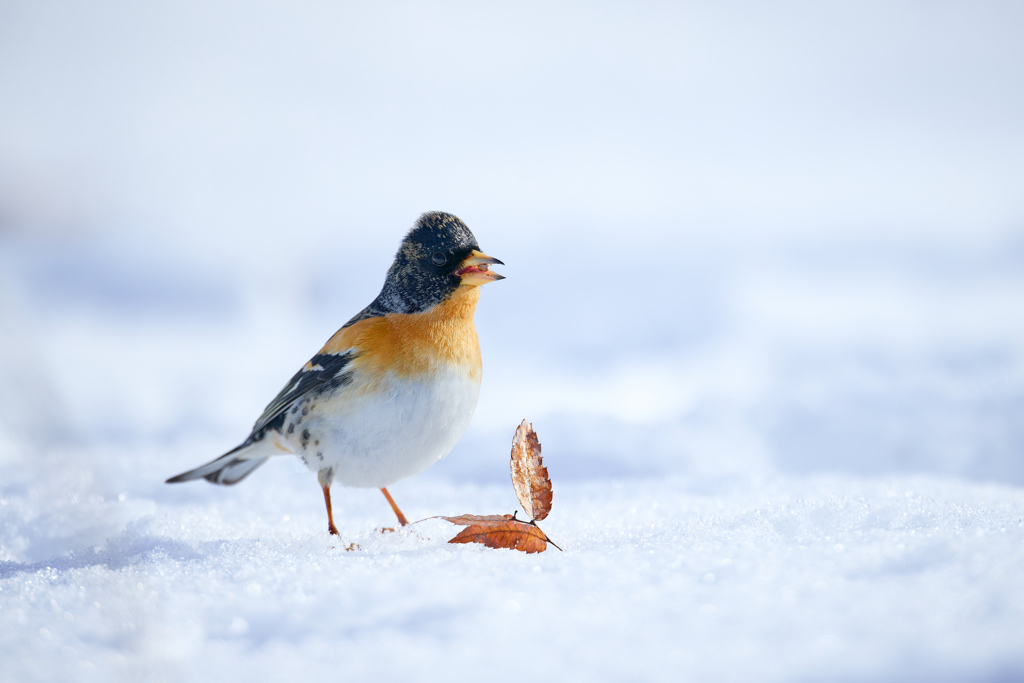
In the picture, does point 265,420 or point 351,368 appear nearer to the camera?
point 351,368

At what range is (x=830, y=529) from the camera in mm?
2395

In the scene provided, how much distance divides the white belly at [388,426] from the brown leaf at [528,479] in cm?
38

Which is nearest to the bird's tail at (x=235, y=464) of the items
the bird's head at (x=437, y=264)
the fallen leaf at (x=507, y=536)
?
the bird's head at (x=437, y=264)

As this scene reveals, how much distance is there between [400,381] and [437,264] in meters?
0.56

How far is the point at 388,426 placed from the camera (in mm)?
2740

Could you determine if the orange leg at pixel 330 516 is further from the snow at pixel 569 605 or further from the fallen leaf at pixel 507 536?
the fallen leaf at pixel 507 536

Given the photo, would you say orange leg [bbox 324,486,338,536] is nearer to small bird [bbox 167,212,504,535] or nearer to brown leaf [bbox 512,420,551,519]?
small bird [bbox 167,212,504,535]

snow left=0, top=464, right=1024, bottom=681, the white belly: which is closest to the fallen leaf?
snow left=0, top=464, right=1024, bottom=681

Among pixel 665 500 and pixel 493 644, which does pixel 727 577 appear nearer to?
pixel 493 644

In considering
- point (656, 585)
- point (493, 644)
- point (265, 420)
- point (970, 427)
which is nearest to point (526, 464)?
point (656, 585)

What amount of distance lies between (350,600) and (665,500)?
1.89m

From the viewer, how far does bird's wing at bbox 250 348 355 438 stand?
114 inches

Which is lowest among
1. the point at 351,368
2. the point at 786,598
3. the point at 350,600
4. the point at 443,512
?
the point at 443,512

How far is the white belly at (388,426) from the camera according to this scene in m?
2.74
